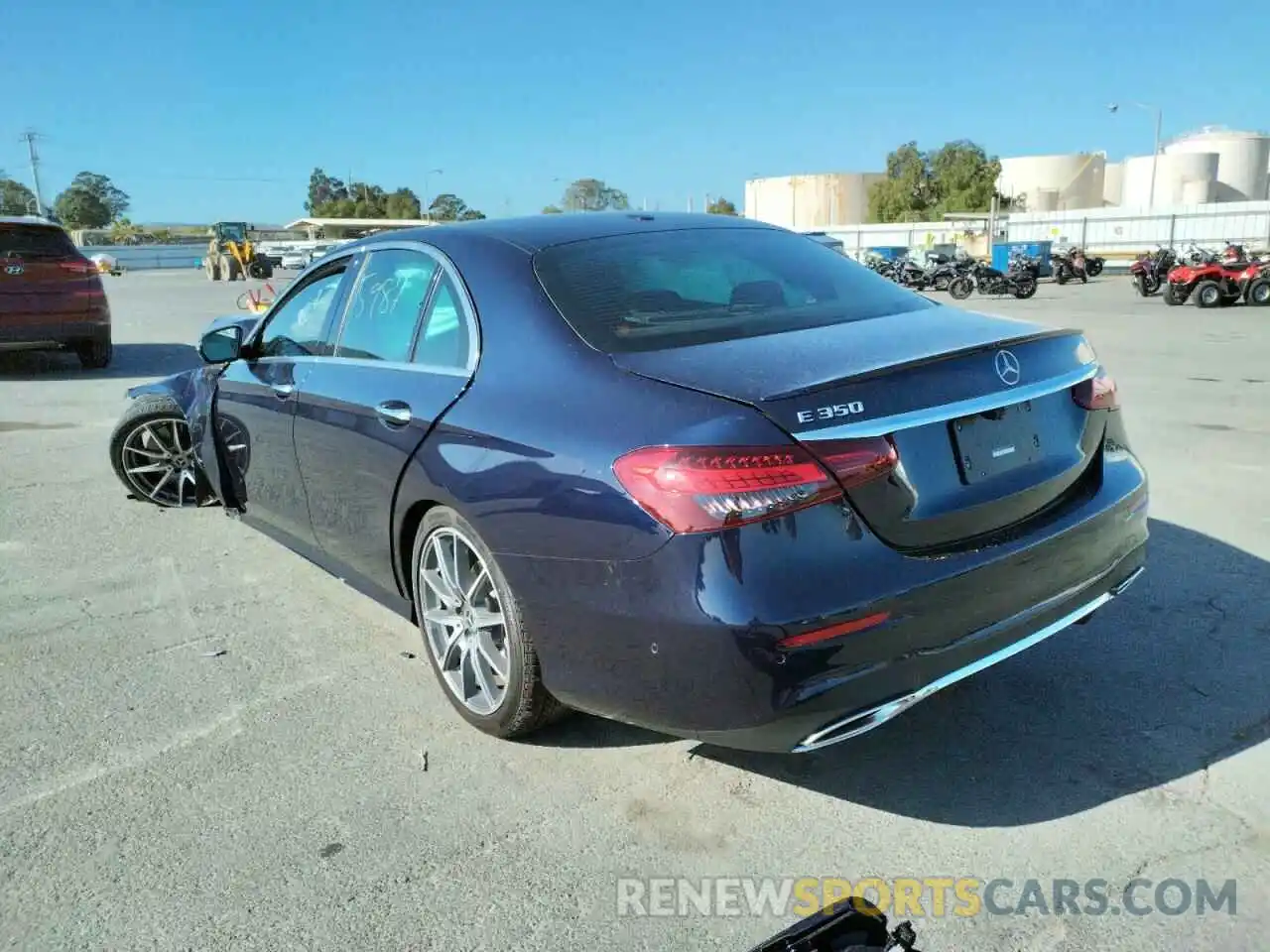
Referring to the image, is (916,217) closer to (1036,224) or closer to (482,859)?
(1036,224)

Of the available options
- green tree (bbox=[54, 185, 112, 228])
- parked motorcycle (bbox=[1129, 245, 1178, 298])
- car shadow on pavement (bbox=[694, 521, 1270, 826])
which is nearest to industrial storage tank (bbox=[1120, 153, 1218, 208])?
parked motorcycle (bbox=[1129, 245, 1178, 298])

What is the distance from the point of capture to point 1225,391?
945cm

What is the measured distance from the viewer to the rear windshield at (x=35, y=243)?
11.1 meters

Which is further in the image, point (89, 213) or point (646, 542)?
point (89, 213)

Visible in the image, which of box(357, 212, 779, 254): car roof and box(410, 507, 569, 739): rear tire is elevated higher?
box(357, 212, 779, 254): car roof

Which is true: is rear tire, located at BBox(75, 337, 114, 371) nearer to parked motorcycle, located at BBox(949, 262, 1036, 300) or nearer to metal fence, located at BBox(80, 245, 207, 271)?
parked motorcycle, located at BBox(949, 262, 1036, 300)

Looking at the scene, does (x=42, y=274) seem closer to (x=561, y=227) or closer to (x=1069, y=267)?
(x=561, y=227)

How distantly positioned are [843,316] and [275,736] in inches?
90.2

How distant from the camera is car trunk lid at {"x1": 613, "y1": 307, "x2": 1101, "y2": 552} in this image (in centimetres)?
240

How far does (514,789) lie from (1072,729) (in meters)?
1.73

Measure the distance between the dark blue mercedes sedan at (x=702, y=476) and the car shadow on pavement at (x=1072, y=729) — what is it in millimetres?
428

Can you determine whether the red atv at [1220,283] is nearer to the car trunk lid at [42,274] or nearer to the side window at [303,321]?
the car trunk lid at [42,274]

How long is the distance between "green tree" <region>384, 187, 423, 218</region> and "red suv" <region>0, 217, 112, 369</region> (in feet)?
318

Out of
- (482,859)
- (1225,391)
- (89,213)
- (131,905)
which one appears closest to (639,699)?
(482,859)
